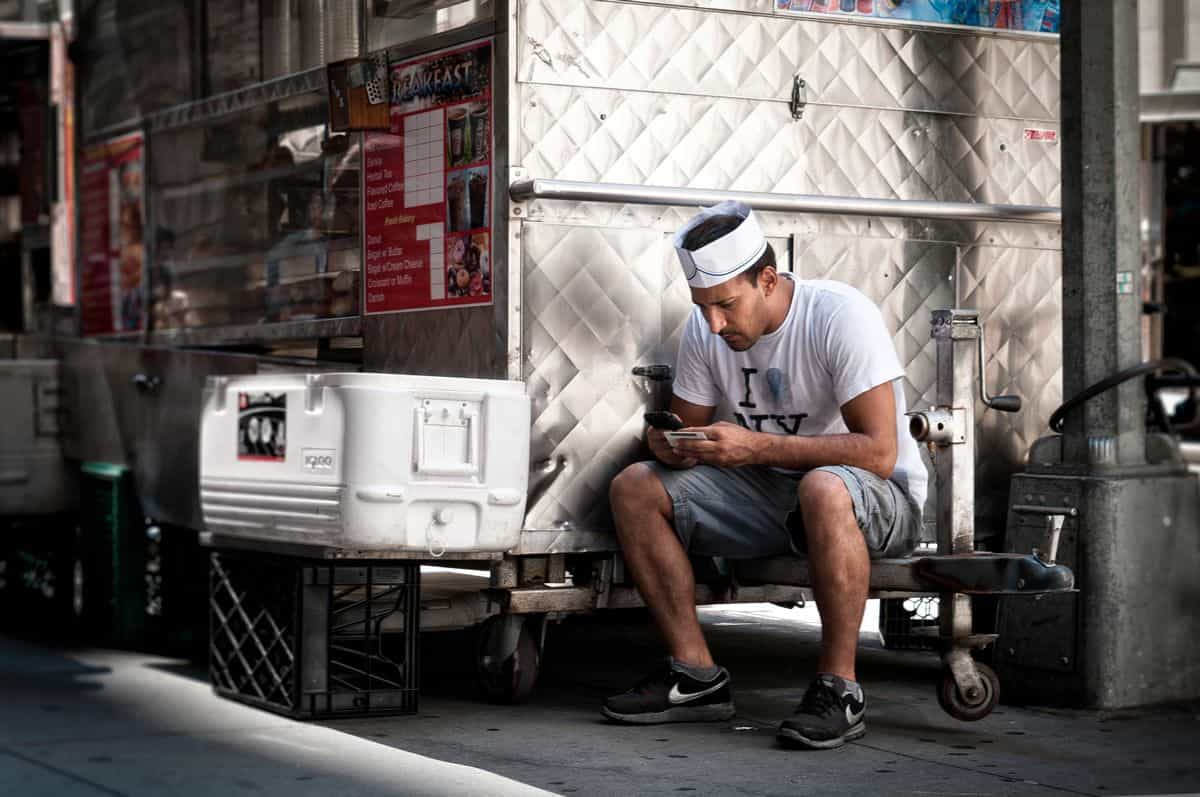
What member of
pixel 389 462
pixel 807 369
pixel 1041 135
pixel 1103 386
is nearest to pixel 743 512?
pixel 807 369

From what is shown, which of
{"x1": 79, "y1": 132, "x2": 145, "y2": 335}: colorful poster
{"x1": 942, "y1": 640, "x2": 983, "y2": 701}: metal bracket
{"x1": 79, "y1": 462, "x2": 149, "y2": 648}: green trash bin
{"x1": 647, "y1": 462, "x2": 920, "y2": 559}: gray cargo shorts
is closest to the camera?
{"x1": 942, "y1": 640, "x2": 983, "y2": 701}: metal bracket

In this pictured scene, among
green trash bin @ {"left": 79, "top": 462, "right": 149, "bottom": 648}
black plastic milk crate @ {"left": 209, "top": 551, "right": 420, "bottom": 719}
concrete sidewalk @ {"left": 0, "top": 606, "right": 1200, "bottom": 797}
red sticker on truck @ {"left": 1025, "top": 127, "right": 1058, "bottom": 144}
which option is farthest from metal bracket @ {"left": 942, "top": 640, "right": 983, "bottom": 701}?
green trash bin @ {"left": 79, "top": 462, "right": 149, "bottom": 648}

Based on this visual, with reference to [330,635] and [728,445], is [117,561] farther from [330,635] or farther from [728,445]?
[728,445]

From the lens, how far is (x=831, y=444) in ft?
15.8

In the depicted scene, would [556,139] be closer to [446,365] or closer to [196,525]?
[446,365]

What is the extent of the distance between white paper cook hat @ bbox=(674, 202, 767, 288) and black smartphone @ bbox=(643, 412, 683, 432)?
1.23 ft

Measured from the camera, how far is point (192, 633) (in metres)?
6.62

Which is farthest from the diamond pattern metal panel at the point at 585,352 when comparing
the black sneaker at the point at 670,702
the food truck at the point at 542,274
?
the black sneaker at the point at 670,702

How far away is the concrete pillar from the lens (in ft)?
17.5

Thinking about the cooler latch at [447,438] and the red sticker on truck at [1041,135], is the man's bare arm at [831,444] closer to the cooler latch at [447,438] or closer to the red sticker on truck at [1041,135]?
the cooler latch at [447,438]

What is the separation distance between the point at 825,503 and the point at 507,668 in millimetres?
1222

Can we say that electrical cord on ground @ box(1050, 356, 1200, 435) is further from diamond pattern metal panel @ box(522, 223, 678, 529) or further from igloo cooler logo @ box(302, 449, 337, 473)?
igloo cooler logo @ box(302, 449, 337, 473)

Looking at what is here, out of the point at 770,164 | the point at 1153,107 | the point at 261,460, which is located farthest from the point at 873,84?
the point at 1153,107

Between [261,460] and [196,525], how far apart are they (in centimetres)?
118
